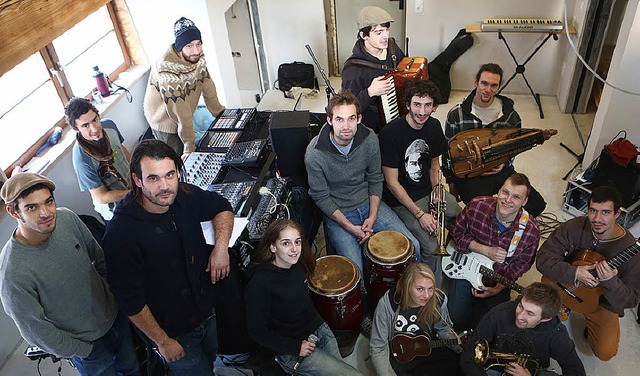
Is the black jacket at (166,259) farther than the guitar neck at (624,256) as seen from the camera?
No

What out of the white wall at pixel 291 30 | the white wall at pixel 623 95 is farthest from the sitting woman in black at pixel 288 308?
the white wall at pixel 291 30

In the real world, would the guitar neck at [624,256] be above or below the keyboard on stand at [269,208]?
below

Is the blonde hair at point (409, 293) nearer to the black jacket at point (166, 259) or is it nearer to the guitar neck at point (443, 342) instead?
the guitar neck at point (443, 342)

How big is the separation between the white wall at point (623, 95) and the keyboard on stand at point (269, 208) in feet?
8.72

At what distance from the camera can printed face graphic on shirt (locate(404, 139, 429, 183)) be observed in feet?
11.4

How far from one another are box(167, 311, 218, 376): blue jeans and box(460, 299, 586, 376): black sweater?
1.39 metres

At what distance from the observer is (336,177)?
3.35m

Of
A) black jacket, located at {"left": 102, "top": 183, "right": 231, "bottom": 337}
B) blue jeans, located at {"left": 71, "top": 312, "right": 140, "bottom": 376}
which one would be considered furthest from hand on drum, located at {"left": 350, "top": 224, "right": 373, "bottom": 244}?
blue jeans, located at {"left": 71, "top": 312, "right": 140, "bottom": 376}

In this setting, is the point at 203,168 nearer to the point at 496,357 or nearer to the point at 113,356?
the point at 113,356

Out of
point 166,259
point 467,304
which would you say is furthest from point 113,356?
point 467,304

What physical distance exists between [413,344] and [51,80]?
11.2ft

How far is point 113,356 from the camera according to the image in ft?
8.94

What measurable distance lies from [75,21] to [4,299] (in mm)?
1608

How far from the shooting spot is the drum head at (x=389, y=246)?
3109 millimetres
